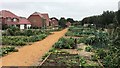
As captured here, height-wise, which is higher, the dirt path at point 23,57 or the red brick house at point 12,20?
the red brick house at point 12,20

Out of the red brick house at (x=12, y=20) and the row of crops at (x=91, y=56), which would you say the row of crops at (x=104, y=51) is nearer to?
the row of crops at (x=91, y=56)

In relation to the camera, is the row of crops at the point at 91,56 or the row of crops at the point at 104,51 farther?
the row of crops at the point at 91,56

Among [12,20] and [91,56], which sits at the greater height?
[12,20]

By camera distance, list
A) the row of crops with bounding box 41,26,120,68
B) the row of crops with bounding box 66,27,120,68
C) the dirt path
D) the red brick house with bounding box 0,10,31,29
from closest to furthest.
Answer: the row of crops with bounding box 66,27,120,68
the row of crops with bounding box 41,26,120,68
the dirt path
the red brick house with bounding box 0,10,31,29

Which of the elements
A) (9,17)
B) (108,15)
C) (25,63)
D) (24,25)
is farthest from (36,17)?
(25,63)

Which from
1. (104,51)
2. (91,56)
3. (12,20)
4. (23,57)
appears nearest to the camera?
(23,57)

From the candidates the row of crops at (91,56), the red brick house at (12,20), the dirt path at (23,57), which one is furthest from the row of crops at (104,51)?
the red brick house at (12,20)

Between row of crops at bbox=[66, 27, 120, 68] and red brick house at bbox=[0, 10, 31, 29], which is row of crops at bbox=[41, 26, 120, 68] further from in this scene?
red brick house at bbox=[0, 10, 31, 29]

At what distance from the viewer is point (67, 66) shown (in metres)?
12.7

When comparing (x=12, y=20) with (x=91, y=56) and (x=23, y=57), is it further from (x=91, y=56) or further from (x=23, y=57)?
(x=91, y=56)

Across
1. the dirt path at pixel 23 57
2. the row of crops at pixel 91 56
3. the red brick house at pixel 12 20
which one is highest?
the red brick house at pixel 12 20

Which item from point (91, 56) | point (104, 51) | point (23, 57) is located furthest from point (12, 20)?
point (91, 56)

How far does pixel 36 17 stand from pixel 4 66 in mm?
66183

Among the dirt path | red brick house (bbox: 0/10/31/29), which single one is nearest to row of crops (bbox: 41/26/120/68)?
the dirt path
